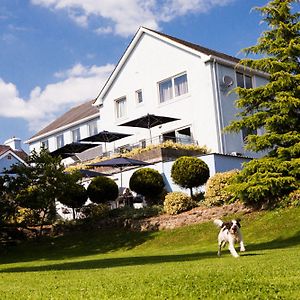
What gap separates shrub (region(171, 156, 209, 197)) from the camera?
25.2 m

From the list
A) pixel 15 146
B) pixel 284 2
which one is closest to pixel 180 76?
pixel 284 2

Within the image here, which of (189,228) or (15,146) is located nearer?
(189,228)

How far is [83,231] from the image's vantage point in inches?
1008

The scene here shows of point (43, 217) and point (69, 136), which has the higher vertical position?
point (69, 136)

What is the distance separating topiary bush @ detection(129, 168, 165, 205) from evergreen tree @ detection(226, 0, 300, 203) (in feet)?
17.4

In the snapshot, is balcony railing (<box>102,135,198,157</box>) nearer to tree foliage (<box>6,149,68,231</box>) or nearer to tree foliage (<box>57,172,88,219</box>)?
tree foliage (<box>57,172,88,219</box>)

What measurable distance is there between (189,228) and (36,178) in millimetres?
8473

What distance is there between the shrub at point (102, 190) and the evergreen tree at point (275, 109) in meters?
7.95

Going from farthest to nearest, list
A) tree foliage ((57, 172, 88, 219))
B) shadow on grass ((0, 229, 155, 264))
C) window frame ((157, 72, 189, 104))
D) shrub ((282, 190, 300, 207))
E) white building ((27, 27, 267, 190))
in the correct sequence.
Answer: window frame ((157, 72, 189, 104)), white building ((27, 27, 267, 190)), tree foliage ((57, 172, 88, 219)), shadow on grass ((0, 229, 155, 264)), shrub ((282, 190, 300, 207))

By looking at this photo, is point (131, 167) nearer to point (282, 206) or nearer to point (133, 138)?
point (133, 138)

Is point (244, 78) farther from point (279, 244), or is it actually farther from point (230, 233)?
point (230, 233)

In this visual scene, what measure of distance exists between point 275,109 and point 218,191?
4268 millimetres

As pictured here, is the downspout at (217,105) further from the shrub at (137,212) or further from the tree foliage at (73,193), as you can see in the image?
the tree foliage at (73,193)

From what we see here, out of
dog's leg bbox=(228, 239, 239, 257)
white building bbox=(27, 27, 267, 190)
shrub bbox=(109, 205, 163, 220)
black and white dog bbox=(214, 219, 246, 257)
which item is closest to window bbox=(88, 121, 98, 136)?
white building bbox=(27, 27, 267, 190)
